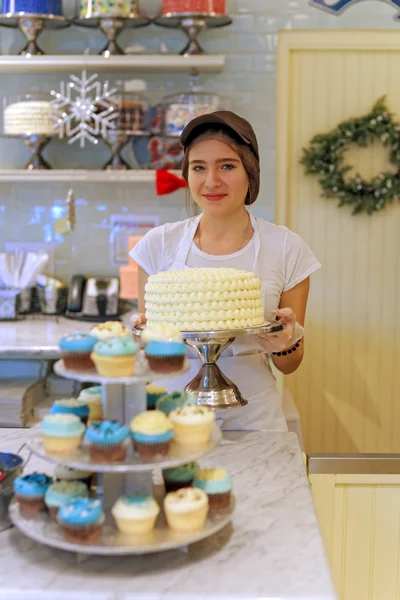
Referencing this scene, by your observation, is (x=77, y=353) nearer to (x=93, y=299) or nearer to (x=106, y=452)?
(x=106, y=452)

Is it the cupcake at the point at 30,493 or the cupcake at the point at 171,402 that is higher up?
the cupcake at the point at 171,402

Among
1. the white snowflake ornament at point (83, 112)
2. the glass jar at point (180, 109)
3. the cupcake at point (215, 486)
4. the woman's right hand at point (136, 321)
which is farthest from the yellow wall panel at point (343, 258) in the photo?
the cupcake at point (215, 486)

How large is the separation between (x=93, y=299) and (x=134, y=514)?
255 centimetres

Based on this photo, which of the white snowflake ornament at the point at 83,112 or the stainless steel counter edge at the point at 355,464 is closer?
the stainless steel counter edge at the point at 355,464

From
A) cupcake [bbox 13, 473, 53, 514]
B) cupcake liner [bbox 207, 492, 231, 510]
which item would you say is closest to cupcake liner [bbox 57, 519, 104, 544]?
cupcake [bbox 13, 473, 53, 514]

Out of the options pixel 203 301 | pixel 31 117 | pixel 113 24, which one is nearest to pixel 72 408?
pixel 203 301

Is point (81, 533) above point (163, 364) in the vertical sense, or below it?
below

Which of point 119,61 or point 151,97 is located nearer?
Result: point 119,61

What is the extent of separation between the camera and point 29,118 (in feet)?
12.2

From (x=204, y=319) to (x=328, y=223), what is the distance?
96.5 inches

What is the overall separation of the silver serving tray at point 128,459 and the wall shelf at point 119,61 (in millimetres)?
2590

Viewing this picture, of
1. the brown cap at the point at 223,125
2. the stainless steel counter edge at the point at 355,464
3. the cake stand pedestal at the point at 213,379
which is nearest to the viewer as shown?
the cake stand pedestal at the point at 213,379

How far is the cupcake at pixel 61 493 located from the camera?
134 centimetres

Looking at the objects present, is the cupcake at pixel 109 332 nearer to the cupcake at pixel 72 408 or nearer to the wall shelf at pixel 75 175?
the cupcake at pixel 72 408
